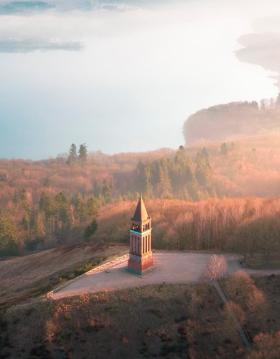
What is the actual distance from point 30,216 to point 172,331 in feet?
258

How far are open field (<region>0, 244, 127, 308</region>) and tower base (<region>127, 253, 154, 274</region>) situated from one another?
6494mm

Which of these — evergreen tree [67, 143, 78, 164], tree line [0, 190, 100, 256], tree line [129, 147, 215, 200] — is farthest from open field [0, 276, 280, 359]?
evergreen tree [67, 143, 78, 164]

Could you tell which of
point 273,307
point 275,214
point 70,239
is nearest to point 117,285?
point 273,307

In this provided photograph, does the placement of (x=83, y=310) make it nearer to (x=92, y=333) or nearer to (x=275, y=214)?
(x=92, y=333)

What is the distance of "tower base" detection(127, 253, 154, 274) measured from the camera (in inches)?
2317

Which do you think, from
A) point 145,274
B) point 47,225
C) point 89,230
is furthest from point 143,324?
point 47,225

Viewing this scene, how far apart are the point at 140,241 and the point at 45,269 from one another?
2272 cm

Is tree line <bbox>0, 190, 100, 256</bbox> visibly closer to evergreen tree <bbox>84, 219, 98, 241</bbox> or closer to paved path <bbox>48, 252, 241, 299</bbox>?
evergreen tree <bbox>84, 219, 98, 241</bbox>

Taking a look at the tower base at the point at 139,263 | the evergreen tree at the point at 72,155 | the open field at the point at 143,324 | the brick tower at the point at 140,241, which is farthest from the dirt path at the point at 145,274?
the evergreen tree at the point at 72,155

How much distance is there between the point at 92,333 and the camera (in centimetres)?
4650

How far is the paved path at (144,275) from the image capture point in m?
54.7

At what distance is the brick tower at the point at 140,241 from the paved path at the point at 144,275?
4.09 feet

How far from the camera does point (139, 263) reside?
58.9m

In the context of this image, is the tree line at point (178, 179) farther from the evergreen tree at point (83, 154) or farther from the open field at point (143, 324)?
the open field at point (143, 324)
